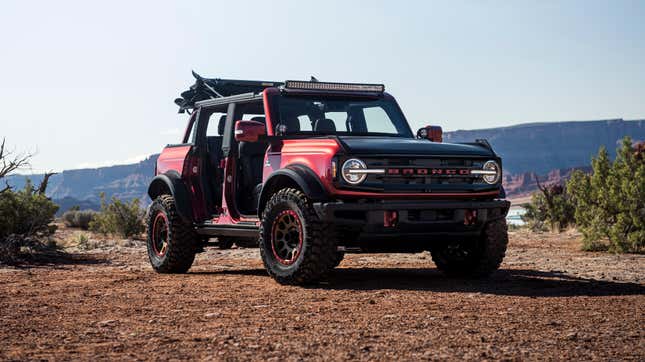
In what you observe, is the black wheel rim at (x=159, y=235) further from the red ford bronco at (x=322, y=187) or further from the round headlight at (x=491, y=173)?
the round headlight at (x=491, y=173)

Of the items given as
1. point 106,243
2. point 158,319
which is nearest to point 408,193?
point 158,319

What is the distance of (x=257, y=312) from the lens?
270 inches

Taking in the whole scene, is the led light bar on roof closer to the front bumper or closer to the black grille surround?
the black grille surround

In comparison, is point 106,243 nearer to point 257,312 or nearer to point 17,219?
point 17,219

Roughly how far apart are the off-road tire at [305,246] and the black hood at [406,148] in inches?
27.9

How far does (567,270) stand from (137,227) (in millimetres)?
13869

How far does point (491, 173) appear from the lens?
8977 millimetres

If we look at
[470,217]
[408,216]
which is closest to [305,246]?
[408,216]

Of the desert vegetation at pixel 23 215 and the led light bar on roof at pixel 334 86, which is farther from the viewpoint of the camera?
the desert vegetation at pixel 23 215

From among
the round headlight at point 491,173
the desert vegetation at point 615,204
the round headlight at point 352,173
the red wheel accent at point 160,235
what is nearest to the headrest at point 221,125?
the red wheel accent at point 160,235

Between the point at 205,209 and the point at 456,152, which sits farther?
the point at 205,209

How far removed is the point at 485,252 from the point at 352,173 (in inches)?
77.2

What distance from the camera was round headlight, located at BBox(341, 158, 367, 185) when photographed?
8209mm

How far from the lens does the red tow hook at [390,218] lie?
26.8ft
